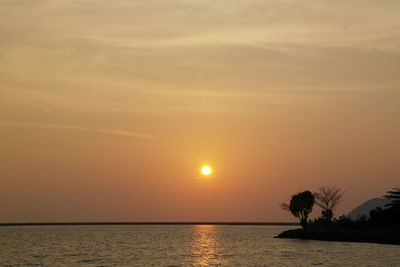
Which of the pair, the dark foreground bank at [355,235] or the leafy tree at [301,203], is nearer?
the dark foreground bank at [355,235]

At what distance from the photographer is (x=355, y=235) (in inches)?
5463

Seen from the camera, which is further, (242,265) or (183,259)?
(183,259)

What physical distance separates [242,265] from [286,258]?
36.5 ft

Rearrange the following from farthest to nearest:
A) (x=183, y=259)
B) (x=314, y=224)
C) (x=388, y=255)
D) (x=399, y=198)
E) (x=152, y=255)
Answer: (x=314, y=224), (x=399, y=198), (x=152, y=255), (x=183, y=259), (x=388, y=255)

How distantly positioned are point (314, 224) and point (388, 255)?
242 ft

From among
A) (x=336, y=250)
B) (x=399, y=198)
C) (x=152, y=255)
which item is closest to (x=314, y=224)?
(x=399, y=198)

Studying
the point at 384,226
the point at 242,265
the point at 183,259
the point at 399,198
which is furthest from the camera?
the point at 399,198

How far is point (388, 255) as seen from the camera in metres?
95.2

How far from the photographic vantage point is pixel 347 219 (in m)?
161

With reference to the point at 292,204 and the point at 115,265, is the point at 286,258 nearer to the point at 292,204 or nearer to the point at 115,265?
the point at 115,265

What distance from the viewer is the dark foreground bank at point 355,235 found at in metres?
127

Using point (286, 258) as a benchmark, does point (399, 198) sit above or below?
above

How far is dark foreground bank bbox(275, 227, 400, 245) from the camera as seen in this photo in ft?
416

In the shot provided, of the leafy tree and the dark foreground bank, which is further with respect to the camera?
the leafy tree
